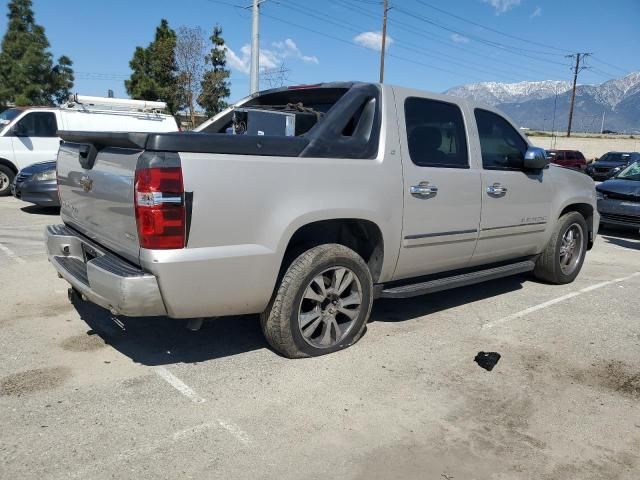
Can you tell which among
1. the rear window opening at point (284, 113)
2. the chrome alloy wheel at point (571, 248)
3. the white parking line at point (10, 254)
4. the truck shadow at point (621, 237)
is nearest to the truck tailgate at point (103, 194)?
the rear window opening at point (284, 113)

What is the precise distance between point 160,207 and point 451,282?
2.59 m

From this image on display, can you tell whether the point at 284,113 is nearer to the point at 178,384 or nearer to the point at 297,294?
the point at 297,294

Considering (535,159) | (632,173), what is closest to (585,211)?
(535,159)

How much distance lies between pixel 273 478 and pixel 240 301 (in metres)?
1.13

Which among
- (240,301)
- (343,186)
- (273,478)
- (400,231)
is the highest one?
(343,186)

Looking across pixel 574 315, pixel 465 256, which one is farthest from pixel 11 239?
pixel 574 315

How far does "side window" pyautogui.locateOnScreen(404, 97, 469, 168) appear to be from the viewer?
4254 millimetres

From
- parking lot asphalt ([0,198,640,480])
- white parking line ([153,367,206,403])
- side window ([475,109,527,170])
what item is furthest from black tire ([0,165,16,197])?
side window ([475,109,527,170])

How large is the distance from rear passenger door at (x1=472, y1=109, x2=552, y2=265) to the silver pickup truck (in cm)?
2

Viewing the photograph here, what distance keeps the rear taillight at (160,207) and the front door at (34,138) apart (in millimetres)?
10506

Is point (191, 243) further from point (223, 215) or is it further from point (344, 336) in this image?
point (344, 336)

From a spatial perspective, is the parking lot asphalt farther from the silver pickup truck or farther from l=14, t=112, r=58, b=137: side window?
l=14, t=112, r=58, b=137: side window

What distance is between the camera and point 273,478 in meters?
2.59

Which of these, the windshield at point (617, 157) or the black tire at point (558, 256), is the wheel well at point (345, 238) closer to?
the black tire at point (558, 256)
